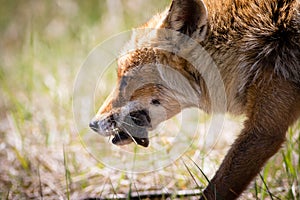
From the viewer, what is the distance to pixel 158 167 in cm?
506

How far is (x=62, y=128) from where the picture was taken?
6039mm

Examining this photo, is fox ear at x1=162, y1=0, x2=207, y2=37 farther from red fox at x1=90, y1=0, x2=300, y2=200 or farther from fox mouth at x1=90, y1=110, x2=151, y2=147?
fox mouth at x1=90, y1=110, x2=151, y2=147

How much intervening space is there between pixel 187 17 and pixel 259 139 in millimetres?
1011

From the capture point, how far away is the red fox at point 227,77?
382cm

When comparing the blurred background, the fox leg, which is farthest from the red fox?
the blurred background

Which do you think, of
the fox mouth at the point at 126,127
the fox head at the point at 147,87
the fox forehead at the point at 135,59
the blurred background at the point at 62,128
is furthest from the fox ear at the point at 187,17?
the blurred background at the point at 62,128

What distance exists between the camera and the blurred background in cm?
480

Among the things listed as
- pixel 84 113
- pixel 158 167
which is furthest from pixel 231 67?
pixel 84 113

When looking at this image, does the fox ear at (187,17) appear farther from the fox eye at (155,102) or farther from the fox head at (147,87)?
the fox eye at (155,102)

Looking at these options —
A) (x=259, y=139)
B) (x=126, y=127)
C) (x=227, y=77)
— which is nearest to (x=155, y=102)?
(x=126, y=127)

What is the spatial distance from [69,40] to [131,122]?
429cm

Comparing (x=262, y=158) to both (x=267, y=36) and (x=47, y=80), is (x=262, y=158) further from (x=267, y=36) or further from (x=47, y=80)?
(x=47, y=80)

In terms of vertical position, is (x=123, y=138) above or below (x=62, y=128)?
below

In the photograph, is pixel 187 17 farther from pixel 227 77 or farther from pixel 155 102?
pixel 155 102
